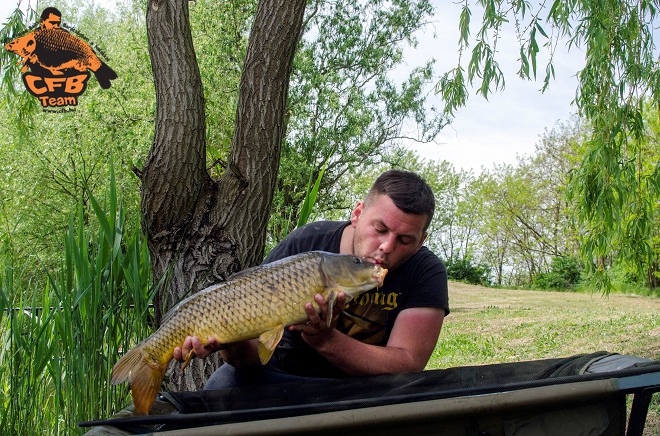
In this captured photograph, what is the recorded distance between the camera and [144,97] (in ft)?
36.5

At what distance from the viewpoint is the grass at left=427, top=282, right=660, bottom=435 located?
19.0ft

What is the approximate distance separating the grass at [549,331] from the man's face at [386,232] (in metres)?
2.32

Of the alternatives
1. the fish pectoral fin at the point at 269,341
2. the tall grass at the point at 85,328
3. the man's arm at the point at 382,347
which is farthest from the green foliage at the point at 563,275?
the fish pectoral fin at the point at 269,341

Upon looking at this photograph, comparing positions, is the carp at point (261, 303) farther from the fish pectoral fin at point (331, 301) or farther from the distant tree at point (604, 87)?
the distant tree at point (604, 87)

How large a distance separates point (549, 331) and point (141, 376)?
6.59 metres

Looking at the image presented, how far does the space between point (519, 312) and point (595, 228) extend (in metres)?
6.44

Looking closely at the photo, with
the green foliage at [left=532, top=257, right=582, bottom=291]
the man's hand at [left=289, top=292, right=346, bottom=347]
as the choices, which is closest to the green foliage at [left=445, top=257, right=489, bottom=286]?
the green foliage at [left=532, top=257, right=582, bottom=291]

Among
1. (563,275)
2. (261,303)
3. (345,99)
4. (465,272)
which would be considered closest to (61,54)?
(345,99)

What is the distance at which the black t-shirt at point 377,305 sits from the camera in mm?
1835

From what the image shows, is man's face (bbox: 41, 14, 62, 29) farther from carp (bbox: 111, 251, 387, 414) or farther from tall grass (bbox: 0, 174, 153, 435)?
carp (bbox: 111, 251, 387, 414)

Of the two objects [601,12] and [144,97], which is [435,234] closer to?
[144,97]

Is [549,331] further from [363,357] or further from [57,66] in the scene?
[57,66]

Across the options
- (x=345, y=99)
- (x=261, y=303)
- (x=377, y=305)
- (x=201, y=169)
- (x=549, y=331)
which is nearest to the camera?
(x=261, y=303)

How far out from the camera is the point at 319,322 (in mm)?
1514
